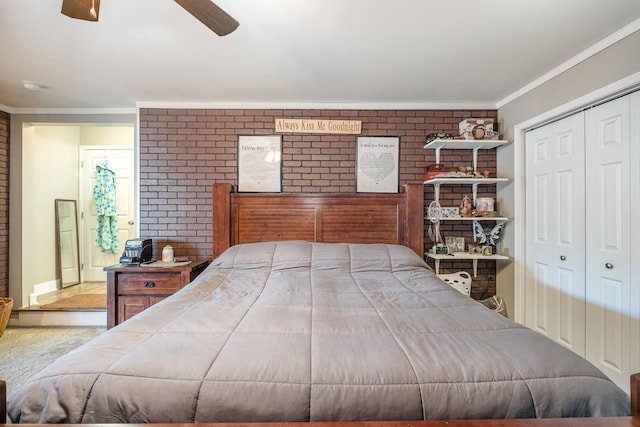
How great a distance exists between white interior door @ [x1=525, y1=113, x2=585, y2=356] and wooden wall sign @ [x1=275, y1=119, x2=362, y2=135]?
157 centimetres

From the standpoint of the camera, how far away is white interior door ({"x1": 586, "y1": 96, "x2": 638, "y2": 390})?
1.90 metres

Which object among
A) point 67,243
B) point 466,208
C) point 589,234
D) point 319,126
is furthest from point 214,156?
point 589,234

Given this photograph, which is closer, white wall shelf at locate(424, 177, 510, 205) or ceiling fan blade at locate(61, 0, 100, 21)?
ceiling fan blade at locate(61, 0, 100, 21)

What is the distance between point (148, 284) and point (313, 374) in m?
2.16

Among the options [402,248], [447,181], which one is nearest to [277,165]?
[402,248]

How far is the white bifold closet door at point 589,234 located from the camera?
188 centimetres

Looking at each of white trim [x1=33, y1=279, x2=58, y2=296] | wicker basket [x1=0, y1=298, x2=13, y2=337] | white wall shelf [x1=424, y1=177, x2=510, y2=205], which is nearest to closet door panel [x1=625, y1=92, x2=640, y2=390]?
white wall shelf [x1=424, y1=177, x2=510, y2=205]

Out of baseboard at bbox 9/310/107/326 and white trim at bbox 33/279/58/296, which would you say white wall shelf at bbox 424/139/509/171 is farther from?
white trim at bbox 33/279/58/296

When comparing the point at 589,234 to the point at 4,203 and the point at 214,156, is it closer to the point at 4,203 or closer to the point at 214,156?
the point at 214,156

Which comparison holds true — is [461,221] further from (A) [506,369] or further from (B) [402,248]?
(A) [506,369]

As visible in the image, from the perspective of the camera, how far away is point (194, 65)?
2266 mm

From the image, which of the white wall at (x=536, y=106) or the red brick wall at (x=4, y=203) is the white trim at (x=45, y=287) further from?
the white wall at (x=536, y=106)

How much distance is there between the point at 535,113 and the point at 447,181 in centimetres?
88

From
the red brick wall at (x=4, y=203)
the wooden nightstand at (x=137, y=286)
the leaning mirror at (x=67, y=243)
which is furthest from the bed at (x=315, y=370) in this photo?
the leaning mirror at (x=67, y=243)
